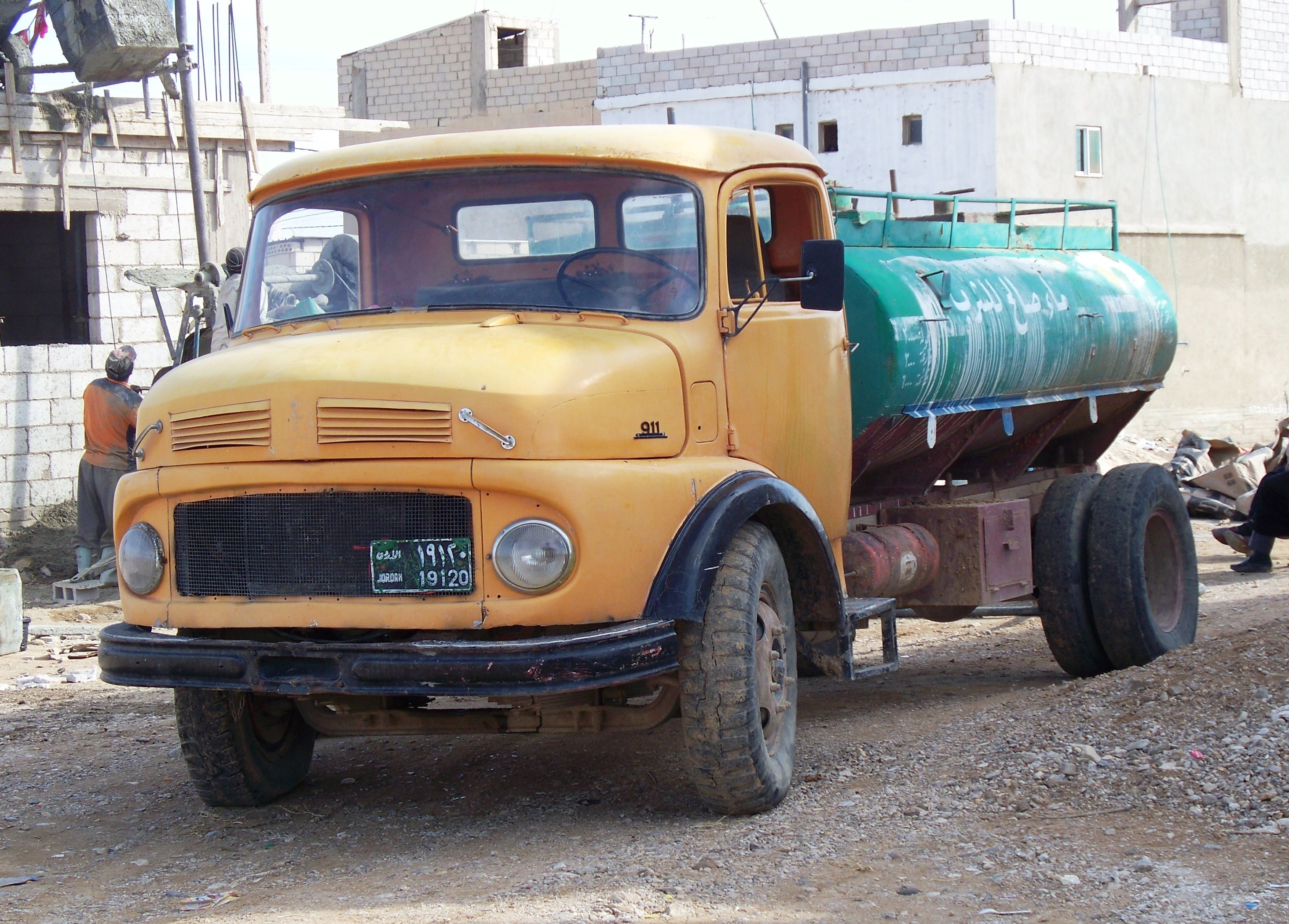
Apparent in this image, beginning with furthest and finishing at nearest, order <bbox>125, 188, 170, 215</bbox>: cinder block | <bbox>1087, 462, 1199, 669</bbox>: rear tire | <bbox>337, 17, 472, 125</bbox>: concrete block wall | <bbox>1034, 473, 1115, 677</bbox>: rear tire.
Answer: <bbox>337, 17, 472, 125</bbox>: concrete block wall
<bbox>125, 188, 170, 215</bbox>: cinder block
<bbox>1034, 473, 1115, 677</bbox>: rear tire
<bbox>1087, 462, 1199, 669</bbox>: rear tire

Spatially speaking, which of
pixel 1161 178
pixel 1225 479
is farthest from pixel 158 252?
pixel 1161 178

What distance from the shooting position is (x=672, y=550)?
183 inches

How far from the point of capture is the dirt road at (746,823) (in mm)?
4250

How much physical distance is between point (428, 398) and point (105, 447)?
8.15 m

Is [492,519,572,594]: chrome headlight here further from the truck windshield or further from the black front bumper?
the truck windshield

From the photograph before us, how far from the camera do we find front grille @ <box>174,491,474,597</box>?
14.8ft

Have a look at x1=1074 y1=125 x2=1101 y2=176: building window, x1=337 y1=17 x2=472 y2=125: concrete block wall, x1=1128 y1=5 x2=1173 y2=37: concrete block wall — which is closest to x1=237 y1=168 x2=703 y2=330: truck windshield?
x1=1074 y1=125 x2=1101 y2=176: building window

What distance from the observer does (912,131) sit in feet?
80.0

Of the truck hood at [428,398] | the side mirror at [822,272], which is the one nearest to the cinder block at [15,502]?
the truck hood at [428,398]

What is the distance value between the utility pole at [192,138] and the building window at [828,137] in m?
14.1

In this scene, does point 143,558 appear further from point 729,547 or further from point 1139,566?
point 1139,566

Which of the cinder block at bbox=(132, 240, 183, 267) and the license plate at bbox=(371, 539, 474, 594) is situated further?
the cinder block at bbox=(132, 240, 183, 267)

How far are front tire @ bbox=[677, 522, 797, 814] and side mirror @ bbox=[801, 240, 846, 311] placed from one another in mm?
821

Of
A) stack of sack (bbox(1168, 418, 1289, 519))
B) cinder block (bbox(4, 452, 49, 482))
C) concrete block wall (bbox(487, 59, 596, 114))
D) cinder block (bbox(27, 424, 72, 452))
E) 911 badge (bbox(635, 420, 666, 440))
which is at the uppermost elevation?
concrete block wall (bbox(487, 59, 596, 114))
